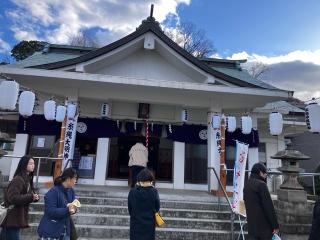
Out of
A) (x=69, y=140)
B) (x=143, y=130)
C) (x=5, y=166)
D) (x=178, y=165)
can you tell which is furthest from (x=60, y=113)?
(x=5, y=166)

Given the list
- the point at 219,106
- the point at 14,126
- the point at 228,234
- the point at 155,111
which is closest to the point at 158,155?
the point at 155,111

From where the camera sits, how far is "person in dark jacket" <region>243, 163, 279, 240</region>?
15.5ft

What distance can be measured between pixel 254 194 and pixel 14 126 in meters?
12.1

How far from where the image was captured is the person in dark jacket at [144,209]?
4.36 meters

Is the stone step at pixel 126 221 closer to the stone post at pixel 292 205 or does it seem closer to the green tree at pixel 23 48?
the stone post at pixel 292 205

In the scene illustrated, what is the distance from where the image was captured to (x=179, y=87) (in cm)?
1001

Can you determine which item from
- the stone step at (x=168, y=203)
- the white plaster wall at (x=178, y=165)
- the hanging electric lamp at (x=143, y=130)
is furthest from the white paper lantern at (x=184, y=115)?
the stone step at (x=168, y=203)

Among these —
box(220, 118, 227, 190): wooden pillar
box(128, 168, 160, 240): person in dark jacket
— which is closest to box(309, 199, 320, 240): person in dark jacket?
box(128, 168, 160, 240): person in dark jacket

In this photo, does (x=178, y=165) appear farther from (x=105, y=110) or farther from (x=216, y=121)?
(x=105, y=110)

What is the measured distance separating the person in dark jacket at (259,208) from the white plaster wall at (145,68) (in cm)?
723

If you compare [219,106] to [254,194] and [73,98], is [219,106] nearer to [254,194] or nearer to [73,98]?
[73,98]

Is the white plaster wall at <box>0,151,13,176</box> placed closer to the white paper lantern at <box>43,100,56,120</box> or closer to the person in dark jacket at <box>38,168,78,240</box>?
the white paper lantern at <box>43,100,56,120</box>

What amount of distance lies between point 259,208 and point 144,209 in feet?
6.47

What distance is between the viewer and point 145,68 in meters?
11.6
